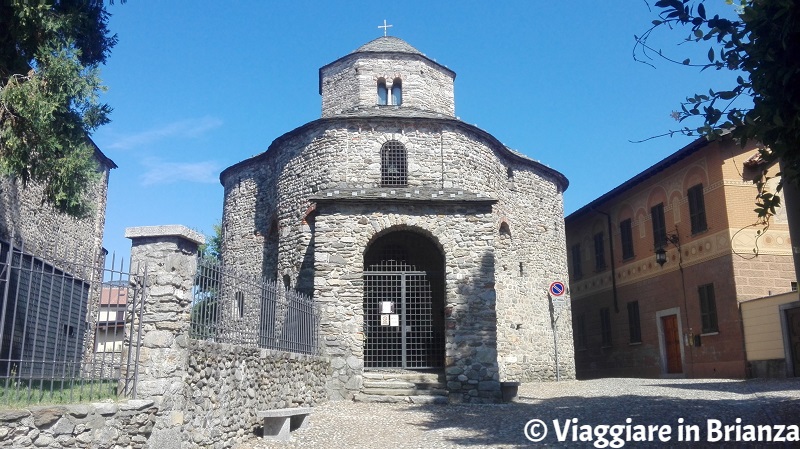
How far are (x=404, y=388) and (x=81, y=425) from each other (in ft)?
24.8

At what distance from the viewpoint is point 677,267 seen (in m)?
19.7

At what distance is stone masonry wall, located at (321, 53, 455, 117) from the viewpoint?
68.2 feet

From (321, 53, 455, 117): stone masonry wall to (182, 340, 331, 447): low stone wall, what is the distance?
38.7ft

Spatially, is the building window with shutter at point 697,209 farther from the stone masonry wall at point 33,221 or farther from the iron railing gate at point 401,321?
the stone masonry wall at point 33,221

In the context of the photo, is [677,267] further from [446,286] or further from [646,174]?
[446,286]

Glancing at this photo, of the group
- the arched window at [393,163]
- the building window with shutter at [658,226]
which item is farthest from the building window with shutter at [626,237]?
the arched window at [393,163]

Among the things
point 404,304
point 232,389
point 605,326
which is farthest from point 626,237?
point 232,389

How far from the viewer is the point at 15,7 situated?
33.4 ft

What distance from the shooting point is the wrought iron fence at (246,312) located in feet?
26.1

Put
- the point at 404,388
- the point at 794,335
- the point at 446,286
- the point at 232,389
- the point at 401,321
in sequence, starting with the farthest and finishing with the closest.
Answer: the point at 794,335
the point at 401,321
the point at 446,286
the point at 404,388
the point at 232,389

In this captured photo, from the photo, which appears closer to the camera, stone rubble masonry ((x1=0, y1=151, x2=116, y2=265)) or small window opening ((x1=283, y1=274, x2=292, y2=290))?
stone rubble masonry ((x1=0, y1=151, x2=116, y2=265))

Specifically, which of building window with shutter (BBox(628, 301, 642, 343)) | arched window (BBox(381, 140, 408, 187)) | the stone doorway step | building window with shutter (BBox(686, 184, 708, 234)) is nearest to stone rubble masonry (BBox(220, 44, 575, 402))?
arched window (BBox(381, 140, 408, 187))

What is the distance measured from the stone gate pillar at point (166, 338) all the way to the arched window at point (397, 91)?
46.8ft

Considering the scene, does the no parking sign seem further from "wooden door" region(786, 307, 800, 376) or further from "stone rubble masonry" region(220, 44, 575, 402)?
"wooden door" region(786, 307, 800, 376)
